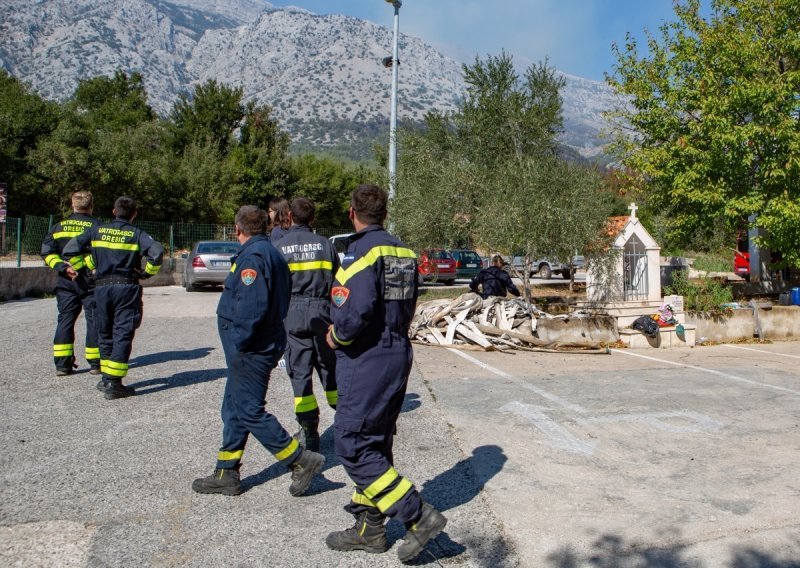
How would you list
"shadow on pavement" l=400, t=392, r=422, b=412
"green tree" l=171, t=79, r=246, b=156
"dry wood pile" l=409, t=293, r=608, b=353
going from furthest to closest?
"green tree" l=171, t=79, r=246, b=156 < "dry wood pile" l=409, t=293, r=608, b=353 < "shadow on pavement" l=400, t=392, r=422, b=412

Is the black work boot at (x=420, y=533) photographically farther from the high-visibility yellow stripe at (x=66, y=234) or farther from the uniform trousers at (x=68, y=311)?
the high-visibility yellow stripe at (x=66, y=234)

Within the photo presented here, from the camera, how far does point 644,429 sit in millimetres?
5992

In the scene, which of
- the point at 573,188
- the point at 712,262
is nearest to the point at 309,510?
the point at 573,188

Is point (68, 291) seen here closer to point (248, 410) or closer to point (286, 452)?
point (248, 410)

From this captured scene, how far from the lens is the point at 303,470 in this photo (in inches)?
165

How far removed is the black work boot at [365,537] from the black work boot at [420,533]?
155 millimetres

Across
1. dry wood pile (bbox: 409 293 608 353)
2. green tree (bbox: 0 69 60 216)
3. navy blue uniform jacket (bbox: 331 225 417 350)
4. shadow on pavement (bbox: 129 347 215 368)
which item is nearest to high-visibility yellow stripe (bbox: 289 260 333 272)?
navy blue uniform jacket (bbox: 331 225 417 350)

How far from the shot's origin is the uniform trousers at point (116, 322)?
654cm

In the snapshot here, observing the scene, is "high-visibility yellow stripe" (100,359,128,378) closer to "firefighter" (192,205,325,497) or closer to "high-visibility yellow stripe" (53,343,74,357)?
"high-visibility yellow stripe" (53,343,74,357)

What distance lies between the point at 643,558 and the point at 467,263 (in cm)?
2659

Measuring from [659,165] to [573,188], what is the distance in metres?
3.87

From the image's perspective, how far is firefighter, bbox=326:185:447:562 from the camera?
335 cm

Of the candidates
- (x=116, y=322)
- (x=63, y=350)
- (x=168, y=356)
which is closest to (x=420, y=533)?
(x=116, y=322)

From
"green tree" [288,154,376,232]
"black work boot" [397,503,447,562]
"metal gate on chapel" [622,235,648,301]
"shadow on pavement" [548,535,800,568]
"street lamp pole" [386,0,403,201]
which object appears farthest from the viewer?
"green tree" [288,154,376,232]
